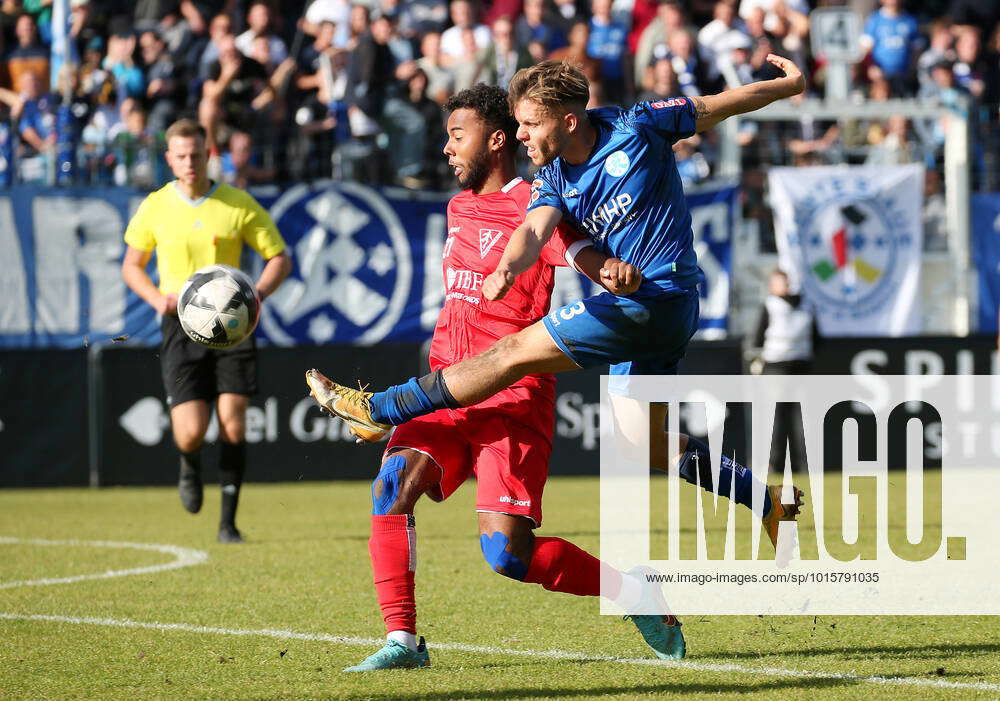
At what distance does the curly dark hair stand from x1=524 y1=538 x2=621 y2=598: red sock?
1.63 metres

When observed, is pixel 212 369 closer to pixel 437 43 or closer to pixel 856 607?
pixel 856 607

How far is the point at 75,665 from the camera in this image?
578cm

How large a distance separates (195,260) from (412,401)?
14.3 ft

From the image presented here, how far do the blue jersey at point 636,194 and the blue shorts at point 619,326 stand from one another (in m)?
0.07

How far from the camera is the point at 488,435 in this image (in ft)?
18.7

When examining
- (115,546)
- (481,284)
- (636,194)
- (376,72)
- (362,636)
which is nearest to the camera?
(636,194)

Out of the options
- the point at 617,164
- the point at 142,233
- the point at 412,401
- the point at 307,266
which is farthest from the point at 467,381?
the point at 307,266

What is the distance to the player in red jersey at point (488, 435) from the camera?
553 centimetres

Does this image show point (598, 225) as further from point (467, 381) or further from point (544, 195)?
point (467, 381)

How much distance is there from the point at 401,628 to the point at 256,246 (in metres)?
4.67

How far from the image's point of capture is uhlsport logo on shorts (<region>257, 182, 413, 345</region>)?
48.8 feet

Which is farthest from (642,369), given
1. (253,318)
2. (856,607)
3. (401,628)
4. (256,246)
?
(256,246)

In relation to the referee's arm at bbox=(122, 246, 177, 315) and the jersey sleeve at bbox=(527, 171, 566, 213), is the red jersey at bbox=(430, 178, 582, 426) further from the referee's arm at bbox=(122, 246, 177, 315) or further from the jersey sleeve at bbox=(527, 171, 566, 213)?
the referee's arm at bbox=(122, 246, 177, 315)

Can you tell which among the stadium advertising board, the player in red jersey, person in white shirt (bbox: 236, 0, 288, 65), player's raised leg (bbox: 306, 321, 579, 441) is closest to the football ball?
the player in red jersey
